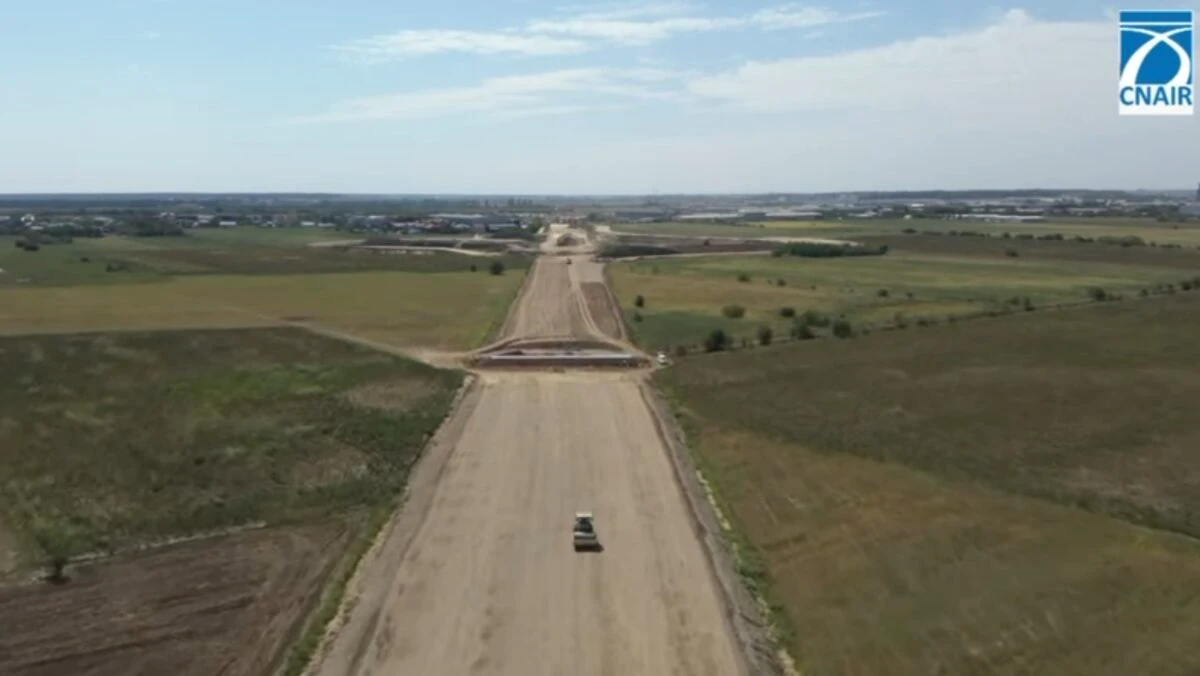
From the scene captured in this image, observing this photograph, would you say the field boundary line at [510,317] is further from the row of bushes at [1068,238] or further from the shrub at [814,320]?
the row of bushes at [1068,238]

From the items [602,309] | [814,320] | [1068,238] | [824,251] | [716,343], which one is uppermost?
[1068,238]

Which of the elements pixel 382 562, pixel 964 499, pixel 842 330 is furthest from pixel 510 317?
pixel 382 562

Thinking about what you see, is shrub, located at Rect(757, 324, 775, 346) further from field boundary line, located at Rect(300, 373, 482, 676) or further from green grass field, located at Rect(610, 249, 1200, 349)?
field boundary line, located at Rect(300, 373, 482, 676)

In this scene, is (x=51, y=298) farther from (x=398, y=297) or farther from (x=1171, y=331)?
(x=1171, y=331)

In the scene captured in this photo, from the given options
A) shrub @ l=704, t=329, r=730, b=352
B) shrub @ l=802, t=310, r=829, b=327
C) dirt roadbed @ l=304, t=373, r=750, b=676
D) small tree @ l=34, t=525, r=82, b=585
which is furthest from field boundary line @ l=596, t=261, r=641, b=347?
small tree @ l=34, t=525, r=82, b=585

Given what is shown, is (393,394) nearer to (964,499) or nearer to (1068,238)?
(964,499)

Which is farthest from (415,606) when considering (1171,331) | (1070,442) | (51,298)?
(51,298)
